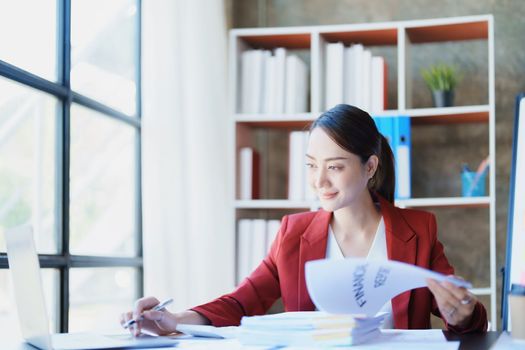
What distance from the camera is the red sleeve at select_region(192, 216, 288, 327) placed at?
2156 millimetres

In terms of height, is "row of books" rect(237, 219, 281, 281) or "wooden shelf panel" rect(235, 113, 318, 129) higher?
"wooden shelf panel" rect(235, 113, 318, 129)

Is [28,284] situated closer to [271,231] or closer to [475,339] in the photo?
[475,339]

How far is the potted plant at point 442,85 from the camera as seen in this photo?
3633 millimetres

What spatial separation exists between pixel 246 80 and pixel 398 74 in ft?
2.29

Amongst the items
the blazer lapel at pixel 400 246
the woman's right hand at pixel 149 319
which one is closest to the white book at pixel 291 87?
the blazer lapel at pixel 400 246

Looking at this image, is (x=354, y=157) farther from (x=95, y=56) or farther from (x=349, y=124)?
(x=95, y=56)

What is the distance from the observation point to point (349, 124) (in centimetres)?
230

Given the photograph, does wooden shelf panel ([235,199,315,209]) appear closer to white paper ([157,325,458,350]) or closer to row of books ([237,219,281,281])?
row of books ([237,219,281,281])

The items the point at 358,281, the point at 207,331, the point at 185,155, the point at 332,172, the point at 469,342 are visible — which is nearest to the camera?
the point at 358,281

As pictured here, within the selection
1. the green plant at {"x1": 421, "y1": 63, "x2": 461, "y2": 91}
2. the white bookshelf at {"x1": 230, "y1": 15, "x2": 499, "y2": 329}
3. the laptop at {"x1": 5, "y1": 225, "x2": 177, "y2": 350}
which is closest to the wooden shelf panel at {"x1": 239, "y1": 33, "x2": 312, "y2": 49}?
the white bookshelf at {"x1": 230, "y1": 15, "x2": 499, "y2": 329}

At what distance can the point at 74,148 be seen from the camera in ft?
11.0

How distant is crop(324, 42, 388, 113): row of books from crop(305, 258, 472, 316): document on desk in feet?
6.62

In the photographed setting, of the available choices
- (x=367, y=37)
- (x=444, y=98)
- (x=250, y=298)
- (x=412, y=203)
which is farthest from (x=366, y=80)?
(x=250, y=298)

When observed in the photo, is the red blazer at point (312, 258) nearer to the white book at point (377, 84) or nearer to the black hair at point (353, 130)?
the black hair at point (353, 130)
